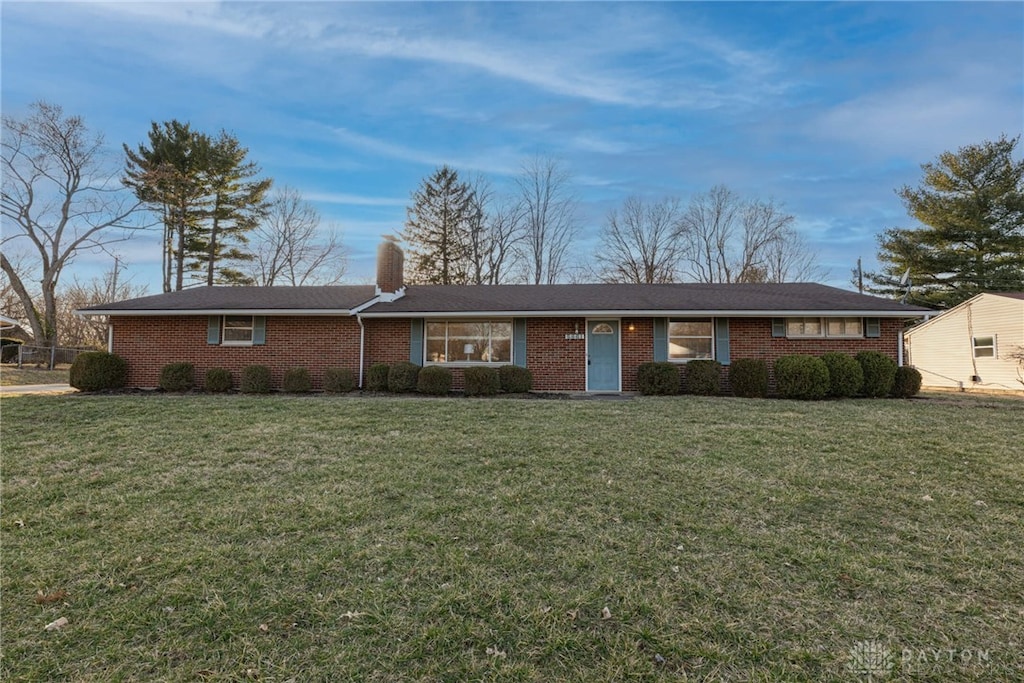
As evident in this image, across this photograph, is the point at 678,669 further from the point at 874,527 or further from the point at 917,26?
the point at 917,26

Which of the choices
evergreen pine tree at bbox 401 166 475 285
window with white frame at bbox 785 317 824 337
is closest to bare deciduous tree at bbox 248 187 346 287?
evergreen pine tree at bbox 401 166 475 285

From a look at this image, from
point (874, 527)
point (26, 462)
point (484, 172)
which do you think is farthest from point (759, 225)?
point (26, 462)

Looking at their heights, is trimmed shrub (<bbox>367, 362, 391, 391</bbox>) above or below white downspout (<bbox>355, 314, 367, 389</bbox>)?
below

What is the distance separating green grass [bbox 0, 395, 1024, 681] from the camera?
89.7 inches

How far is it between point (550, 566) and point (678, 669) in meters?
1.10

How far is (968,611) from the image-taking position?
2.64 m

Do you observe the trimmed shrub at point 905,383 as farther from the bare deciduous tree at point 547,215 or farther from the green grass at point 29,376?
the green grass at point 29,376

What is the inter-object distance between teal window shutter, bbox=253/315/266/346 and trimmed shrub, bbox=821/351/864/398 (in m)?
14.3

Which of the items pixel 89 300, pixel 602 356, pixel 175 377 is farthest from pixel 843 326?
pixel 89 300

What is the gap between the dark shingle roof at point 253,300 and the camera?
Answer: 1224cm

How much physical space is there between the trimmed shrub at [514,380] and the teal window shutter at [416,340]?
8.01 feet

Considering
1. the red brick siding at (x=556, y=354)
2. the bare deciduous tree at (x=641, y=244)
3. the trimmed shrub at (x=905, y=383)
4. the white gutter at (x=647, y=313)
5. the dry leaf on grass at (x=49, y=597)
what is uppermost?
the bare deciduous tree at (x=641, y=244)

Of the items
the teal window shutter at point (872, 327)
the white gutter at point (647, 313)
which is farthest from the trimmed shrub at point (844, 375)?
the teal window shutter at point (872, 327)

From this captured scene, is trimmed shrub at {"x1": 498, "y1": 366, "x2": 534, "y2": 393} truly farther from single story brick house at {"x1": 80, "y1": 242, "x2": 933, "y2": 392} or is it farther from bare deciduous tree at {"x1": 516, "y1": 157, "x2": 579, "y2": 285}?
bare deciduous tree at {"x1": 516, "y1": 157, "x2": 579, "y2": 285}
